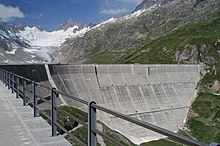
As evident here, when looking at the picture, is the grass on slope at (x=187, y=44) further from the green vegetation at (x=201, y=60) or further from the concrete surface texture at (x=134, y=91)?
the concrete surface texture at (x=134, y=91)

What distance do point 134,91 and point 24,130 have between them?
197 ft

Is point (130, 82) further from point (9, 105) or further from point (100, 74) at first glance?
point (9, 105)

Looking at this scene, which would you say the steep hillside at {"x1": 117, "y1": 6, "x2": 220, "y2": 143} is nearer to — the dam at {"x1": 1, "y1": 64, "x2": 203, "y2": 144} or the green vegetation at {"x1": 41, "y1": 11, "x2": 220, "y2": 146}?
the green vegetation at {"x1": 41, "y1": 11, "x2": 220, "y2": 146}

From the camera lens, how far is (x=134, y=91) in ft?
233

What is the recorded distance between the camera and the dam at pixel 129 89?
59.2 meters

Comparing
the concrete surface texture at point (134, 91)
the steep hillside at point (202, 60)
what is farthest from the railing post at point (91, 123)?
the concrete surface texture at point (134, 91)

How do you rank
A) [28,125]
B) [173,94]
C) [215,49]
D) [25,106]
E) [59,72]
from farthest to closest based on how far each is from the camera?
[215,49] → [173,94] → [59,72] → [25,106] → [28,125]

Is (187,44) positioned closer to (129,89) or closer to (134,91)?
(134,91)

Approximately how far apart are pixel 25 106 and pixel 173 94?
6551cm

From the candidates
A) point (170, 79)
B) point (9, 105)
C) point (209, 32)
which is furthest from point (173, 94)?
point (209, 32)

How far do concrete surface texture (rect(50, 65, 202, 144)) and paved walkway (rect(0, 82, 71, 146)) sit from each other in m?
41.3

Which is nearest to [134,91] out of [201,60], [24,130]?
[201,60]

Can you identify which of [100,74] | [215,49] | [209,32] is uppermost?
[209,32]

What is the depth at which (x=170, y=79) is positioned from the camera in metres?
82.6
